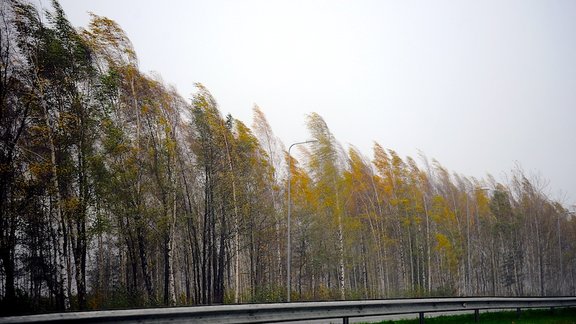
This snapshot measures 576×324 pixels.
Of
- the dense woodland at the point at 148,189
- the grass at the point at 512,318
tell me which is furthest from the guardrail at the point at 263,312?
the dense woodland at the point at 148,189

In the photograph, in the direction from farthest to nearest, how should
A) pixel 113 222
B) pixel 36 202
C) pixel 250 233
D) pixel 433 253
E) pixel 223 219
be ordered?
pixel 433 253 < pixel 250 233 < pixel 223 219 < pixel 113 222 < pixel 36 202

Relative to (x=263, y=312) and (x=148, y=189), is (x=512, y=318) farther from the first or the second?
(x=148, y=189)

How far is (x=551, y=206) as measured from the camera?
5872 cm

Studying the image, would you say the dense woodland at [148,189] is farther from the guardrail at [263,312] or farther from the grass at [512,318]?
the grass at [512,318]

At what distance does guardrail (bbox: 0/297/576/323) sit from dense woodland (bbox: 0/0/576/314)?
9.22 meters

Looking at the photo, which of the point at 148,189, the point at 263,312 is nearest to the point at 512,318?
the point at 263,312

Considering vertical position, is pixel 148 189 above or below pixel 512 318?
above

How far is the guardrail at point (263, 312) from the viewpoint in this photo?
22.3 ft

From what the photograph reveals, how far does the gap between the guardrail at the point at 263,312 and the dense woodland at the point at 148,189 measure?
9.22 meters

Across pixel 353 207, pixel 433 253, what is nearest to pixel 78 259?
pixel 353 207

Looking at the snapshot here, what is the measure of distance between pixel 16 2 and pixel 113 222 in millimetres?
11386

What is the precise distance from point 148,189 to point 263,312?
15661 mm

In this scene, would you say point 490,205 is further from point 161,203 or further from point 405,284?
point 161,203

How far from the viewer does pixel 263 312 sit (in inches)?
346
